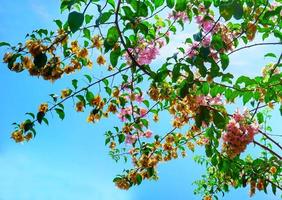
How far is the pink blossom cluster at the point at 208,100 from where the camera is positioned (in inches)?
144

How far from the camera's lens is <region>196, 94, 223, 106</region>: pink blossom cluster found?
144 inches

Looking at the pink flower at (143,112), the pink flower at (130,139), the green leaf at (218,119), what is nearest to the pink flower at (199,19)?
the pink flower at (143,112)

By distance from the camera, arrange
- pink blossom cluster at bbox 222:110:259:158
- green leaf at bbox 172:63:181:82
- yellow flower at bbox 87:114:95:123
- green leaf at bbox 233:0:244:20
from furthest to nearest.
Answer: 1. yellow flower at bbox 87:114:95:123
2. pink blossom cluster at bbox 222:110:259:158
3. green leaf at bbox 172:63:181:82
4. green leaf at bbox 233:0:244:20

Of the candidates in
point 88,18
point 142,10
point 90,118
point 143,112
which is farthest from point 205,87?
point 143,112

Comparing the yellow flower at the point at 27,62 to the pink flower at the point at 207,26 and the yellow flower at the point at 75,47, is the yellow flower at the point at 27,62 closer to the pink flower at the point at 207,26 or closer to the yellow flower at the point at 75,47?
the yellow flower at the point at 75,47

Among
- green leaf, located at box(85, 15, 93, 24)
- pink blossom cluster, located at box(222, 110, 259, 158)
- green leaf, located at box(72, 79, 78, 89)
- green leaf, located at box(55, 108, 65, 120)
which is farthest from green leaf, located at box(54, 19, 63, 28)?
pink blossom cluster, located at box(222, 110, 259, 158)

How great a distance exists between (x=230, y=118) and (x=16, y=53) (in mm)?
1763

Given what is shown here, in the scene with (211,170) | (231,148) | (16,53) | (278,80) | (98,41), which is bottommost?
(231,148)

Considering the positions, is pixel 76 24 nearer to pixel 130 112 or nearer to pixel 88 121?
pixel 88 121

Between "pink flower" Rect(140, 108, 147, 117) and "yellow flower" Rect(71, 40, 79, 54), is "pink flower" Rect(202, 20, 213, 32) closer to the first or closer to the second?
"yellow flower" Rect(71, 40, 79, 54)

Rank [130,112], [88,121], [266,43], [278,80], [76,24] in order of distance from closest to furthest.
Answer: [76,24] → [278,80] → [266,43] → [88,121] → [130,112]

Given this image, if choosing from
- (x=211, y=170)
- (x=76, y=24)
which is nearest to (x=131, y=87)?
(x=76, y=24)

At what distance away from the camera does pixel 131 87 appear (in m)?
4.43

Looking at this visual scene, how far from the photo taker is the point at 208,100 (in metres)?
4.28
